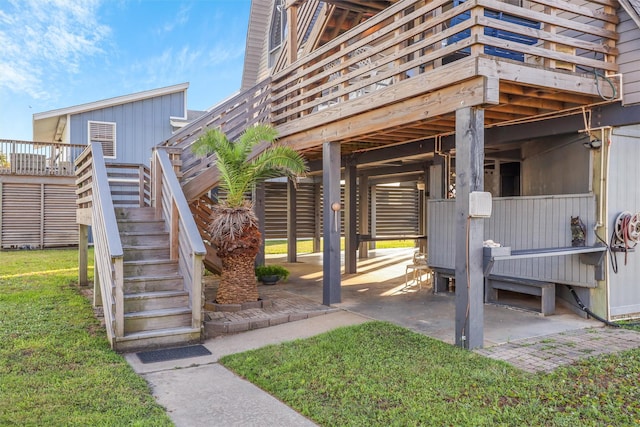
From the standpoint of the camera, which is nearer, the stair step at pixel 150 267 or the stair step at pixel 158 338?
the stair step at pixel 158 338

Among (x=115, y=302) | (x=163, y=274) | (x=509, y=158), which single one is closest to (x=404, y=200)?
(x=509, y=158)

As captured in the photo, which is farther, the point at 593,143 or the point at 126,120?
the point at 126,120

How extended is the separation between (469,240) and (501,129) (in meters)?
2.76

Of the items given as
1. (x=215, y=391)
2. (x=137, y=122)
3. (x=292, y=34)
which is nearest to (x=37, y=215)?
(x=137, y=122)

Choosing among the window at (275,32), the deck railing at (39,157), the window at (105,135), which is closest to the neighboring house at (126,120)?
the window at (105,135)

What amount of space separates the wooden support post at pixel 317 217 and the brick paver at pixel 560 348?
33.9 feet

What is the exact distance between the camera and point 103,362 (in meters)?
4.44

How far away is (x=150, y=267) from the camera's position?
594cm

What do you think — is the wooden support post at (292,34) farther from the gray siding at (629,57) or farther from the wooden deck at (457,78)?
the gray siding at (629,57)

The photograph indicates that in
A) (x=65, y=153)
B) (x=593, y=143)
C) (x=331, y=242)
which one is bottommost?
(x=331, y=242)

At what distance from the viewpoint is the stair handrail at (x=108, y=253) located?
16.0ft

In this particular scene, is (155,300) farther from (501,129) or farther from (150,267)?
(501,129)

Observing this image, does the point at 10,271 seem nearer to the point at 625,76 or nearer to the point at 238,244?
the point at 238,244

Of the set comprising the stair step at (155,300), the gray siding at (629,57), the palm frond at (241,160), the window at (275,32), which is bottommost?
the stair step at (155,300)
